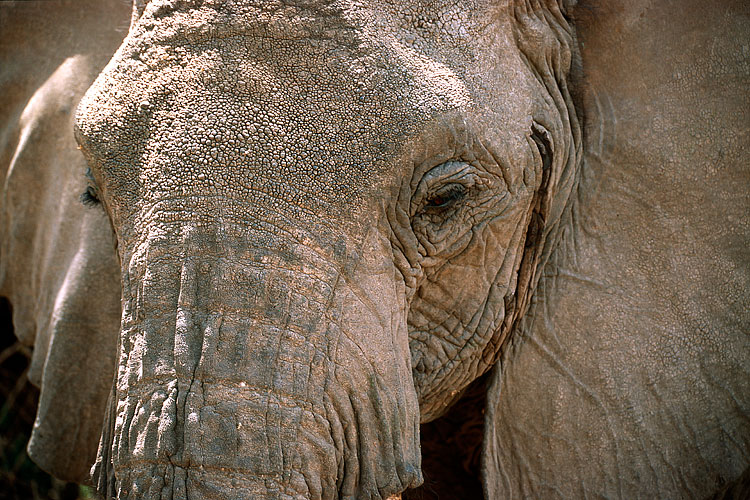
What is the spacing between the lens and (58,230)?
255 cm

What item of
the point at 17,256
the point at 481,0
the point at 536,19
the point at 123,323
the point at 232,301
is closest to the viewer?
the point at 232,301

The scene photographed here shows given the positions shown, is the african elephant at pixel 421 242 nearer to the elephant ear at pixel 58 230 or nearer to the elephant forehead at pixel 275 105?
the elephant forehead at pixel 275 105

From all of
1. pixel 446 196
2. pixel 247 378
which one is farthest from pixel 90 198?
pixel 446 196

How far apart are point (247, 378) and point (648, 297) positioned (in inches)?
35.6

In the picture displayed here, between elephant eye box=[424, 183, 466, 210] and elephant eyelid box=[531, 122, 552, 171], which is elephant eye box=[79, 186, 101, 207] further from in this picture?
elephant eyelid box=[531, 122, 552, 171]

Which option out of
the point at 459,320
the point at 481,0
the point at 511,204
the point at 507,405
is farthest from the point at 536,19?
the point at 507,405

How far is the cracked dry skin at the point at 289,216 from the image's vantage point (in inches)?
61.3

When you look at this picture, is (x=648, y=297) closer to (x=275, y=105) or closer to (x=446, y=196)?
(x=446, y=196)

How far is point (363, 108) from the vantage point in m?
1.67

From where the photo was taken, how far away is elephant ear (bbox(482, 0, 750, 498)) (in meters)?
1.95

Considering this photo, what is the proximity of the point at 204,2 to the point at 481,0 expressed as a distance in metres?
0.54

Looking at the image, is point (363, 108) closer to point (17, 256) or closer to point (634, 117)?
point (634, 117)

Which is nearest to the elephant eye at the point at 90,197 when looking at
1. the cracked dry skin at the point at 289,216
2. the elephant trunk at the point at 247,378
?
the cracked dry skin at the point at 289,216

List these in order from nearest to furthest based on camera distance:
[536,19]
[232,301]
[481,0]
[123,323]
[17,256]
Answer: [232,301] < [123,323] < [481,0] < [536,19] < [17,256]
